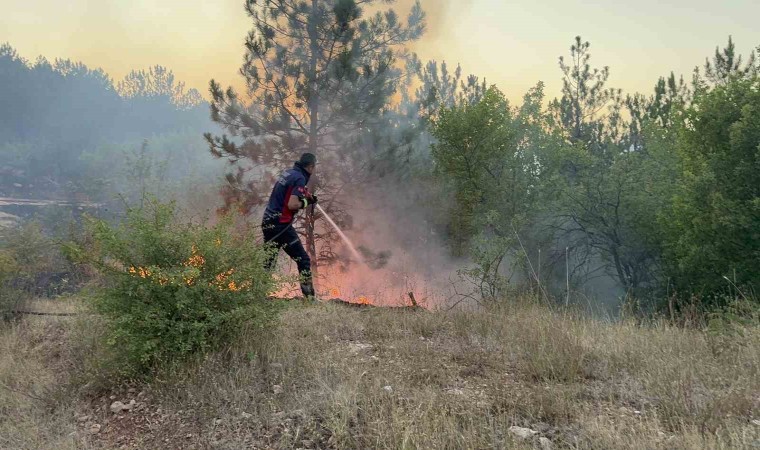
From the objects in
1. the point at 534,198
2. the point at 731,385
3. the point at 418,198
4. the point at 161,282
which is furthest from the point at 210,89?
the point at 731,385

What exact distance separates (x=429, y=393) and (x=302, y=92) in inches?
436

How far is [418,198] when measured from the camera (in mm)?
15336

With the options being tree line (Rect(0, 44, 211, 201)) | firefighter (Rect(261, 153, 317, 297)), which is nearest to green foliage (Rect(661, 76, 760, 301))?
firefighter (Rect(261, 153, 317, 297))

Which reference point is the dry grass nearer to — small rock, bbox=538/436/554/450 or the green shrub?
small rock, bbox=538/436/554/450

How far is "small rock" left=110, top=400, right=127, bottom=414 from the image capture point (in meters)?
3.19

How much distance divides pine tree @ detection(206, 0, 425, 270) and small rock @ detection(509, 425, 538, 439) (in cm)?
1118

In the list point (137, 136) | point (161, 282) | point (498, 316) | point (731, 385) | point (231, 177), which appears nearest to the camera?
point (731, 385)

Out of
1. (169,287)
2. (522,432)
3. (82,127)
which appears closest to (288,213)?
(169,287)

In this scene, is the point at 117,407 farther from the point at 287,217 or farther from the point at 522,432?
the point at 287,217

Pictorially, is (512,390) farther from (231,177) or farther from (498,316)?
(231,177)

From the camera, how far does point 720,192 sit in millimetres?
9117

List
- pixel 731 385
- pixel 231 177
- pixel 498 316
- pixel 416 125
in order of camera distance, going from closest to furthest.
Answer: pixel 731 385 < pixel 498 316 < pixel 231 177 < pixel 416 125

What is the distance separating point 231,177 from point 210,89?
7.77 feet

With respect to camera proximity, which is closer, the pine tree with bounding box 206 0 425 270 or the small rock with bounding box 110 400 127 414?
the small rock with bounding box 110 400 127 414
